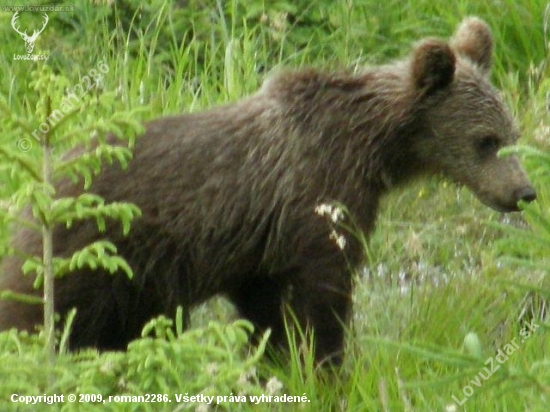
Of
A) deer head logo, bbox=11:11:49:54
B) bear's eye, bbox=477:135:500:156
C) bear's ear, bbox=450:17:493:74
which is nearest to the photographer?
bear's eye, bbox=477:135:500:156

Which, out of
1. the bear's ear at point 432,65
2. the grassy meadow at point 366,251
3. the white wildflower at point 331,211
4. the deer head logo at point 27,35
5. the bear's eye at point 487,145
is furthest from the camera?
the deer head logo at point 27,35

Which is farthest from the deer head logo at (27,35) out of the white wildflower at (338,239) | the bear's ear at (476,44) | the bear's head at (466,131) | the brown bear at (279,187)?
the white wildflower at (338,239)

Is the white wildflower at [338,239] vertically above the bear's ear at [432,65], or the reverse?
the bear's ear at [432,65]

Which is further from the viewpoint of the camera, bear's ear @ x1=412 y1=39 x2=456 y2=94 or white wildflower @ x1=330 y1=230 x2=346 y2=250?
bear's ear @ x1=412 y1=39 x2=456 y2=94

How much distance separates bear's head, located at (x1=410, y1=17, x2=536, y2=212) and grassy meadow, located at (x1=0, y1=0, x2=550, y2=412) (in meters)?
0.19

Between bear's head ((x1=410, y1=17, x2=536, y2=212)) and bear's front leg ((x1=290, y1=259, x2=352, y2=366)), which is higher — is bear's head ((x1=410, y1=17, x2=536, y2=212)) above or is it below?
above

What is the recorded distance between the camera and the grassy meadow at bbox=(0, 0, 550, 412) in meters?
3.67

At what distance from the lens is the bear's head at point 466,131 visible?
5555 mm

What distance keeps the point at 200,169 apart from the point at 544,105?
2278 mm

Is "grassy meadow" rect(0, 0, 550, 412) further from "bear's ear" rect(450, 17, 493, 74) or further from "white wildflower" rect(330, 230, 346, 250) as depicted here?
"bear's ear" rect(450, 17, 493, 74)

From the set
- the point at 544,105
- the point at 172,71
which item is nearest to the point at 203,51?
the point at 172,71

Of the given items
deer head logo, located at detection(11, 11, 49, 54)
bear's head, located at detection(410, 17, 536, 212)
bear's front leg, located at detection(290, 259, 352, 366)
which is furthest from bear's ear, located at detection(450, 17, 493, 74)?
deer head logo, located at detection(11, 11, 49, 54)

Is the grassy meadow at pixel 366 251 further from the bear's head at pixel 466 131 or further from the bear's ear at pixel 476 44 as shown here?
the bear's ear at pixel 476 44

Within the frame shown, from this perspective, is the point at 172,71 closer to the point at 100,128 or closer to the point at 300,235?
the point at 300,235
